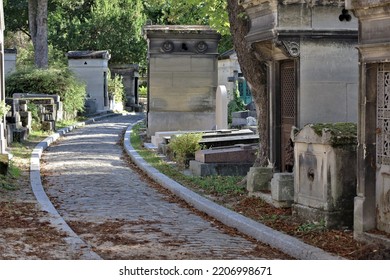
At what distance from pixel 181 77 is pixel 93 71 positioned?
2002 centimetres

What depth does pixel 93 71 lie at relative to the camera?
136ft

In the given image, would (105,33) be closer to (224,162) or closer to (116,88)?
(116,88)

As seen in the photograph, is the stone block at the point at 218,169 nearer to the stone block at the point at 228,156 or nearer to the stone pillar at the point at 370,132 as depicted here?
the stone block at the point at 228,156

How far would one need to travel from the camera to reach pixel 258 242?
8406mm

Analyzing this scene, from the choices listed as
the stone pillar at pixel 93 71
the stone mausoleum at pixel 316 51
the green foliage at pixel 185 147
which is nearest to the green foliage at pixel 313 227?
the stone mausoleum at pixel 316 51

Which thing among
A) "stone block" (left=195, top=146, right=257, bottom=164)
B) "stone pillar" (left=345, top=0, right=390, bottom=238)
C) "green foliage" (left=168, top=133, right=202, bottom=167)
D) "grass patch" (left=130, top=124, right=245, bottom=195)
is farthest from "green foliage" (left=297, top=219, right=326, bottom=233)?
"green foliage" (left=168, top=133, right=202, bottom=167)

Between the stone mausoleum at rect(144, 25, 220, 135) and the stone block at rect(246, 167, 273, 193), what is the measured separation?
35.8 feet

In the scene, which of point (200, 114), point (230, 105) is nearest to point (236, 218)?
point (200, 114)

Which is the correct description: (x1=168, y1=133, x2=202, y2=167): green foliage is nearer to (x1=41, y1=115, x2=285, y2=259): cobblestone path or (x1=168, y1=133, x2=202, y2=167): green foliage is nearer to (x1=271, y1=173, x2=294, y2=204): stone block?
(x1=41, y1=115, x2=285, y2=259): cobblestone path

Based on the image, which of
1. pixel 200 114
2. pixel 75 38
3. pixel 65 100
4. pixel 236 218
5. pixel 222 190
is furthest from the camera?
pixel 75 38

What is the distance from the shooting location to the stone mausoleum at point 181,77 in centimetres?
2206

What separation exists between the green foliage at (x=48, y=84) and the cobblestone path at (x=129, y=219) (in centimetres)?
1511

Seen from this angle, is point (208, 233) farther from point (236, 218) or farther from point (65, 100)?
point (65, 100)

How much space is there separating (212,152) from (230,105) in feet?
40.7
